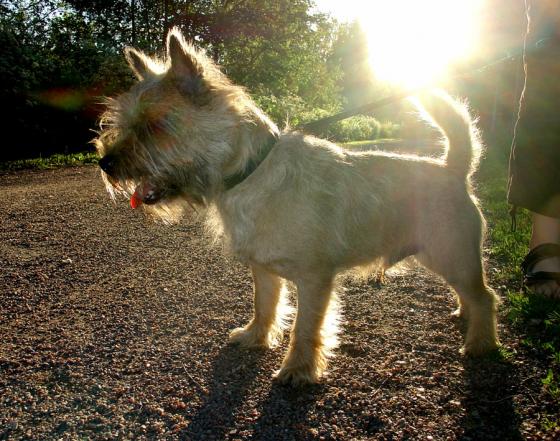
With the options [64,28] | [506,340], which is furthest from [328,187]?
[64,28]

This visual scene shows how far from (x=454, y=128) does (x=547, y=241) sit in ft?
4.92

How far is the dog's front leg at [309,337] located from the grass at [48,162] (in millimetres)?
15016

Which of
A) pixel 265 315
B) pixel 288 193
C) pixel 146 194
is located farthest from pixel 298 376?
pixel 146 194

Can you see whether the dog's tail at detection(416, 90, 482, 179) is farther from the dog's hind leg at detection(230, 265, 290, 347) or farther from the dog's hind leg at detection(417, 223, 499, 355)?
the dog's hind leg at detection(230, 265, 290, 347)

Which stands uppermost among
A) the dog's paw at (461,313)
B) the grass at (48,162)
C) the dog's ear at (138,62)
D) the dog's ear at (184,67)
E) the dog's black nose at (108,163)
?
the grass at (48,162)

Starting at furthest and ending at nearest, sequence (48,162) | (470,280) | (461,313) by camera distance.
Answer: (48,162)
(461,313)
(470,280)

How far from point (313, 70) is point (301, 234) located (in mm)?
26814

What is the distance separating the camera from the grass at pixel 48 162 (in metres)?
16.0

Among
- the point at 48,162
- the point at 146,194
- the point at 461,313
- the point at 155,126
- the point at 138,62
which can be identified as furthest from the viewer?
the point at 48,162

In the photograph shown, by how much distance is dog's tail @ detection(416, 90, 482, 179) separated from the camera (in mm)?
3957

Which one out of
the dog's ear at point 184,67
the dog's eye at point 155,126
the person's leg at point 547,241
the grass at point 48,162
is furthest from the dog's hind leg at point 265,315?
the grass at point 48,162

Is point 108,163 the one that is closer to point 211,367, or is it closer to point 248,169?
point 248,169

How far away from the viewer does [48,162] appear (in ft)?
55.7

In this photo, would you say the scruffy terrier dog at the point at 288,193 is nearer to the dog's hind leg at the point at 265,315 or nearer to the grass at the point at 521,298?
the dog's hind leg at the point at 265,315
